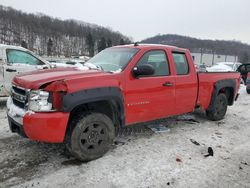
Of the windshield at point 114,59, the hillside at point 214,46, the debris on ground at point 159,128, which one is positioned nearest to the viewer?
the windshield at point 114,59

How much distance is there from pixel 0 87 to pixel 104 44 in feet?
303

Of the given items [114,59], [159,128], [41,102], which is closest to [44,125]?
[41,102]

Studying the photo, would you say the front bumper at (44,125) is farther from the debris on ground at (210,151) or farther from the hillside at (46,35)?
the hillside at (46,35)

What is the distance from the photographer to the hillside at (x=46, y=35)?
105250 millimetres

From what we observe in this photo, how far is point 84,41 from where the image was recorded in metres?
116

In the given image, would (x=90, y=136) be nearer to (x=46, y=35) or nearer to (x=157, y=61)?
(x=157, y=61)

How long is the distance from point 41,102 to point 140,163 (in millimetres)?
1758

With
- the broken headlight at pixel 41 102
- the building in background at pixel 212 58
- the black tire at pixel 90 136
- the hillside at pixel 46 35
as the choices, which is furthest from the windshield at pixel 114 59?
the building in background at pixel 212 58

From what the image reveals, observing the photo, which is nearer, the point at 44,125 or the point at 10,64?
the point at 44,125

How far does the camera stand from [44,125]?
12.4ft

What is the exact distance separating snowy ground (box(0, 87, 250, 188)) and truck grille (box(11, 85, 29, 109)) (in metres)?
0.86

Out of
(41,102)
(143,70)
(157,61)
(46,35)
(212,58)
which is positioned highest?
(46,35)

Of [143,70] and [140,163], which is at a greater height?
[143,70]

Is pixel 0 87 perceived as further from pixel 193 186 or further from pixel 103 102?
pixel 193 186
